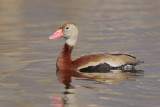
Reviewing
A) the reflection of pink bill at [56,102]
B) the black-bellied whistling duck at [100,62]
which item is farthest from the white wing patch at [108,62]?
the reflection of pink bill at [56,102]

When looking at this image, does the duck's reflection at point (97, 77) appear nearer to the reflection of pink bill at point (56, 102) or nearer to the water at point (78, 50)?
the water at point (78, 50)

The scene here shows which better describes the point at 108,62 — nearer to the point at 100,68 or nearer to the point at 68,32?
the point at 100,68

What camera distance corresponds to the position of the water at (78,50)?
8430 mm

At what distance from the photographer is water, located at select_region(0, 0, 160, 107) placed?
27.7 ft

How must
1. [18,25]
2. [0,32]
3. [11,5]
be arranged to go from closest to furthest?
[0,32] → [18,25] → [11,5]

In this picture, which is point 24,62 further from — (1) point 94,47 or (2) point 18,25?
(2) point 18,25

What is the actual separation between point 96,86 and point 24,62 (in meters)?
2.94

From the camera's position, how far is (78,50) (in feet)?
43.2

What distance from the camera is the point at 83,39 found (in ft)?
49.1

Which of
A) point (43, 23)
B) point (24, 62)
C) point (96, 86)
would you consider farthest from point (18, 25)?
point (96, 86)

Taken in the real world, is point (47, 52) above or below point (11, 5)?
below

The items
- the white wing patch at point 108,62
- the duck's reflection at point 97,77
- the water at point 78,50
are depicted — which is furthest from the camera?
the white wing patch at point 108,62

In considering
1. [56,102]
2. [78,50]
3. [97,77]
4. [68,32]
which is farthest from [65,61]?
[56,102]

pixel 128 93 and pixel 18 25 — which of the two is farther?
pixel 18 25
